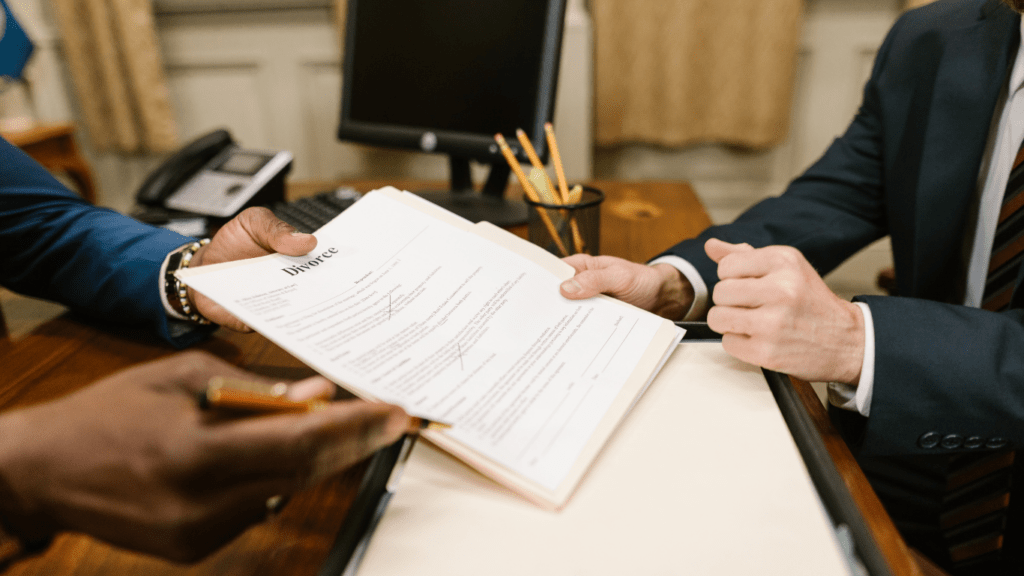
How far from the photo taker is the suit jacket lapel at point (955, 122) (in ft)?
2.29

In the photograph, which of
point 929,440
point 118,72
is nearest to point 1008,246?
point 929,440

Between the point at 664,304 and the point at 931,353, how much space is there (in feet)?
0.81

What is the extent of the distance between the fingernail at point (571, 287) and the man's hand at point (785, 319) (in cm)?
12

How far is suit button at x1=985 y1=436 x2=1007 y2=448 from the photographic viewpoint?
0.49 metres

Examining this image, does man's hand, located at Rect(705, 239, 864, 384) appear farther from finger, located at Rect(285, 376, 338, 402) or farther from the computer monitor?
the computer monitor

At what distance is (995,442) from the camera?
50 centimetres

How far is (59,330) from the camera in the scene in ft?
2.14

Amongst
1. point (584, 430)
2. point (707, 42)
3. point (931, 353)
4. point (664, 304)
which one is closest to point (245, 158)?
Answer: point (664, 304)

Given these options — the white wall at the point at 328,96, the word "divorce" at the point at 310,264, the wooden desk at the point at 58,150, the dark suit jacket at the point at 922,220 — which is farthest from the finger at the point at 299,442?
the wooden desk at the point at 58,150

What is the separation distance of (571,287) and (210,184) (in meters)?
0.82

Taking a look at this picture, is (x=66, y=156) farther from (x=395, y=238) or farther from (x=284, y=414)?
(x=284, y=414)

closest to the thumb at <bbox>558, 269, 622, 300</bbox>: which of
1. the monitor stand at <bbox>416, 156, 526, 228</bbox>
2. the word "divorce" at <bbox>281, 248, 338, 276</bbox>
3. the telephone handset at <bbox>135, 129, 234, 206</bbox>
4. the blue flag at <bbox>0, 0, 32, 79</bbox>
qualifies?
the word "divorce" at <bbox>281, 248, 338, 276</bbox>

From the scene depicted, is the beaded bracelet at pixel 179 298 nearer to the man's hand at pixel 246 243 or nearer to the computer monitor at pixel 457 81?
the man's hand at pixel 246 243

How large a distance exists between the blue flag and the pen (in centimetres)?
205
